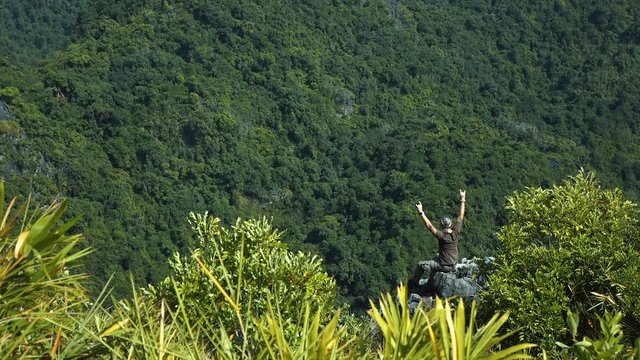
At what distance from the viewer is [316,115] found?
69.8 m

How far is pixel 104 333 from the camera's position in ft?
12.1

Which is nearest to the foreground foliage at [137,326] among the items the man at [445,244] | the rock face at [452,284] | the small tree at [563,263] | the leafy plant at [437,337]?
the leafy plant at [437,337]

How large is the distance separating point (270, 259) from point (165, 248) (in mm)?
41134

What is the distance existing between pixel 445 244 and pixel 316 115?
59782 millimetres

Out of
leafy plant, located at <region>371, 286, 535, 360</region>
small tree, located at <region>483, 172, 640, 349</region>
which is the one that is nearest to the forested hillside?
small tree, located at <region>483, 172, 640, 349</region>

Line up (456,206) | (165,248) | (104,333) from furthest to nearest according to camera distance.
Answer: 1. (456,206)
2. (165,248)
3. (104,333)

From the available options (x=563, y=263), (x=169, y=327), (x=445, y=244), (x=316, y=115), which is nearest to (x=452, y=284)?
(x=445, y=244)

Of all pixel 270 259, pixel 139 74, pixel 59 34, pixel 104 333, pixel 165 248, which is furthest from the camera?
pixel 59 34

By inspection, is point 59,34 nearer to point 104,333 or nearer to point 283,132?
point 283,132

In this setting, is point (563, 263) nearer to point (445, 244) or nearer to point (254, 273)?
point (445, 244)

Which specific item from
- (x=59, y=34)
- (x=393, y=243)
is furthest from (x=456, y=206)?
(x=59, y=34)

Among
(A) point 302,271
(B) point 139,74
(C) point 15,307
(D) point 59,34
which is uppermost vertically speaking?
(C) point 15,307

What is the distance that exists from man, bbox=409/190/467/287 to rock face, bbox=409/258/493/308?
0.09m

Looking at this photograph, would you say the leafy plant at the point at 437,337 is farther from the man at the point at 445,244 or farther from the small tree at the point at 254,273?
the man at the point at 445,244
